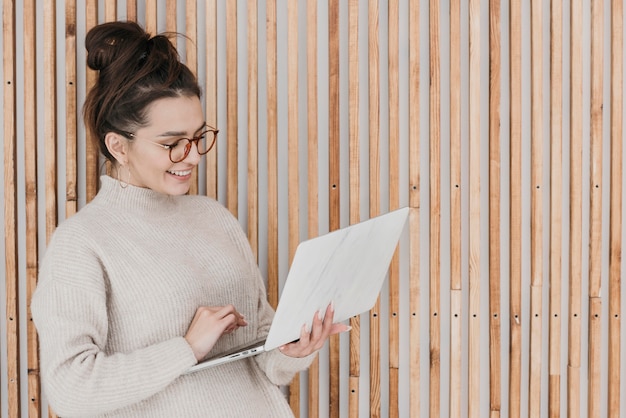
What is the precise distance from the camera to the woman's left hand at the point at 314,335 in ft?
4.00

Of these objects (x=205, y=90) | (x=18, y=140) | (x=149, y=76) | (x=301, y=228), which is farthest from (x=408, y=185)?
(x=18, y=140)

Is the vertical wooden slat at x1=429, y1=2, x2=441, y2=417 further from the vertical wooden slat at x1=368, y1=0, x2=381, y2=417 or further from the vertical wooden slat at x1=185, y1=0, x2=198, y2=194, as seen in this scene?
the vertical wooden slat at x1=185, y1=0, x2=198, y2=194

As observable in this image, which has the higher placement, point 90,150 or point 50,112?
point 50,112

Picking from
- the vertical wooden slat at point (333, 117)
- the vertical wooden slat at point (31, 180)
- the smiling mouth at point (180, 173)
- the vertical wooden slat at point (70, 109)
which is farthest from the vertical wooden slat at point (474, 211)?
the vertical wooden slat at point (31, 180)

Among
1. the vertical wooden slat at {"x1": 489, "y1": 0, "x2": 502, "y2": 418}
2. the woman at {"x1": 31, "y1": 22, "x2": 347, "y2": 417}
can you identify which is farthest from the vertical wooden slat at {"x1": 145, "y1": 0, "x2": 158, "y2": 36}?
the vertical wooden slat at {"x1": 489, "y1": 0, "x2": 502, "y2": 418}

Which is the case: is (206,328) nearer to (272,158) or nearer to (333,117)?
(272,158)

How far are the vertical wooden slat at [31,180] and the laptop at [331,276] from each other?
741mm

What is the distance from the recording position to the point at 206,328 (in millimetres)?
1200

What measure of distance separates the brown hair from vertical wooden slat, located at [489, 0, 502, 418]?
830mm

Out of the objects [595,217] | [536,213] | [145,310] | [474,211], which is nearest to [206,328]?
[145,310]

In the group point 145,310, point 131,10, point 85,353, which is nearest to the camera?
point 85,353

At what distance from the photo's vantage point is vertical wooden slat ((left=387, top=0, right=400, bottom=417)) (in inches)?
66.5

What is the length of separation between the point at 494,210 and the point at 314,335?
2.41 ft

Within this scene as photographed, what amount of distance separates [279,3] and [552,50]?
29.7 inches
